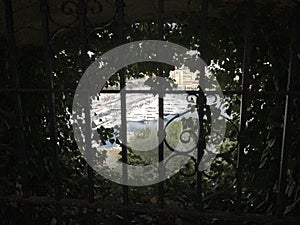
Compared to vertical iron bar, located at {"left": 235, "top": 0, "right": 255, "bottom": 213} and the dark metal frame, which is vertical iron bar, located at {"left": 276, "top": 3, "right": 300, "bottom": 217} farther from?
vertical iron bar, located at {"left": 235, "top": 0, "right": 255, "bottom": 213}

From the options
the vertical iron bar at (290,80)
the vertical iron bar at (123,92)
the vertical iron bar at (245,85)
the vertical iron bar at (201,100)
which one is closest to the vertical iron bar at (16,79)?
the vertical iron bar at (123,92)

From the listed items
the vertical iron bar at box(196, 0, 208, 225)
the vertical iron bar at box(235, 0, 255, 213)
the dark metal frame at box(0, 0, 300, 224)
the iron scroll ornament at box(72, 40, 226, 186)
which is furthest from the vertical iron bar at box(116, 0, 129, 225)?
the iron scroll ornament at box(72, 40, 226, 186)

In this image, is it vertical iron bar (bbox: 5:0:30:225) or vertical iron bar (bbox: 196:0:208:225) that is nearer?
vertical iron bar (bbox: 196:0:208:225)

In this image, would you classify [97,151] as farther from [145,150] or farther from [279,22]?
[279,22]

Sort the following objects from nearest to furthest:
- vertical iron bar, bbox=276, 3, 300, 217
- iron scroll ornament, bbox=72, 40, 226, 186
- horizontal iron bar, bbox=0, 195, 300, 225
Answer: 1. vertical iron bar, bbox=276, 3, 300, 217
2. horizontal iron bar, bbox=0, 195, 300, 225
3. iron scroll ornament, bbox=72, 40, 226, 186

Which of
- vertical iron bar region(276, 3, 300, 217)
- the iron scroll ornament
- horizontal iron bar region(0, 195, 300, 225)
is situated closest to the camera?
vertical iron bar region(276, 3, 300, 217)

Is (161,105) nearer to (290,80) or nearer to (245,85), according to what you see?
(245,85)

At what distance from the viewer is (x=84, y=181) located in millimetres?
2197

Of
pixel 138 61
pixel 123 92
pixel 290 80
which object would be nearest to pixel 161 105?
pixel 123 92

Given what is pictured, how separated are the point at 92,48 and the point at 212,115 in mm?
866

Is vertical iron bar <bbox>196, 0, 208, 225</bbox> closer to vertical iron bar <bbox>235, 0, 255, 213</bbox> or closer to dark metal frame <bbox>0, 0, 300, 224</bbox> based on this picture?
dark metal frame <bbox>0, 0, 300, 224</bbox>

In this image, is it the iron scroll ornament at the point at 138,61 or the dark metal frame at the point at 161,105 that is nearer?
the dark metal frame at the point at 161,105

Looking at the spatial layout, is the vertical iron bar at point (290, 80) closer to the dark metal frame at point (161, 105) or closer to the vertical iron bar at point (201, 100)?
the dark metal frame at point (161, 105)

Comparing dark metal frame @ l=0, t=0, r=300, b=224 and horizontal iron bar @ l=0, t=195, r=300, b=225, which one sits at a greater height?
dark metal frame @ l=0, t=0, r=300, b=224
